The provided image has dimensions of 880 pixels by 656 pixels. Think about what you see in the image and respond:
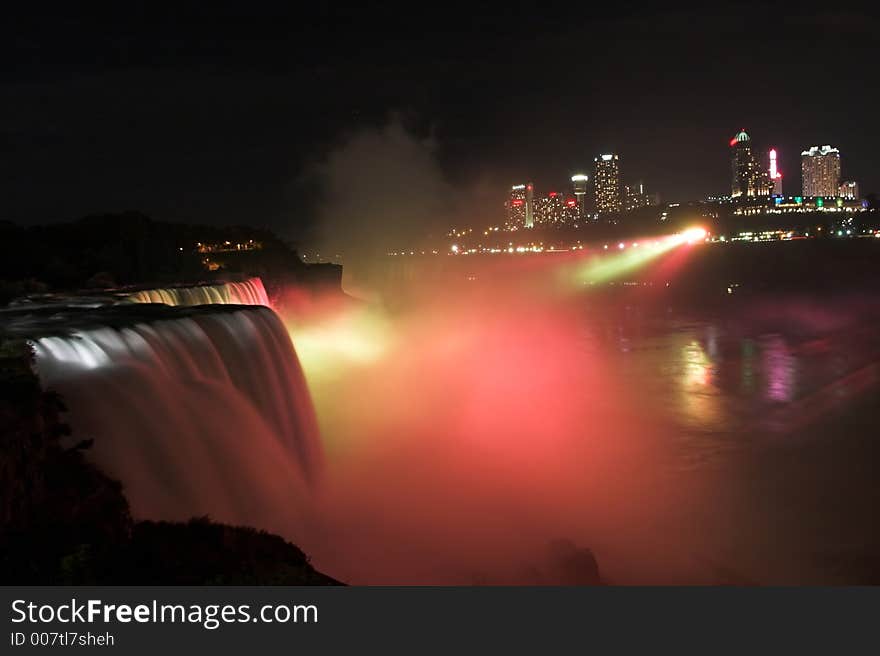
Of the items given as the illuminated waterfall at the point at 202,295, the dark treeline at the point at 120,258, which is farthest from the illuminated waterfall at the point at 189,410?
the dark treeline at the point at 120,258

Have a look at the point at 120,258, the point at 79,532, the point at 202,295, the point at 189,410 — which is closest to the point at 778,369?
the point at 202,295

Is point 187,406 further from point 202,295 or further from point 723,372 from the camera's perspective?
point 723,372

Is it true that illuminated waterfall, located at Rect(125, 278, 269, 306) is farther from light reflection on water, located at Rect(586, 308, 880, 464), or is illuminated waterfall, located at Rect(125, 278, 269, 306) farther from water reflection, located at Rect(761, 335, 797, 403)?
water reflection, located at Rect(761, 335, 797, 403)

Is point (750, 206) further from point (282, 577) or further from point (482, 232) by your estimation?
point (282, 577)

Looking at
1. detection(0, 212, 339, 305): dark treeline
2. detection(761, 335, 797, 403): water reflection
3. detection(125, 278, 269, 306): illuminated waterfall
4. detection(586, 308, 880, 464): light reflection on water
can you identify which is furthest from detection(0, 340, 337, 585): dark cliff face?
detection(761, 335, 797, 403): water reflection

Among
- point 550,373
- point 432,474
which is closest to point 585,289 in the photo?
point 550,373

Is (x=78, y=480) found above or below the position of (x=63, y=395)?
below

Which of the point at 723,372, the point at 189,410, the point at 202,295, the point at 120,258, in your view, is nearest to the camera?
the point at 189,410
